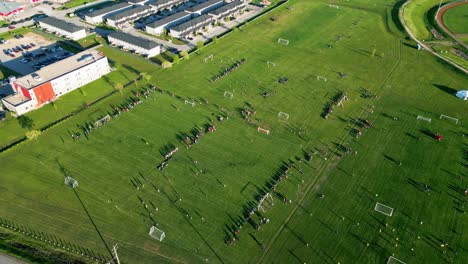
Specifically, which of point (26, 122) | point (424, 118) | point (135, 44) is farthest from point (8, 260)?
point (424, 118)

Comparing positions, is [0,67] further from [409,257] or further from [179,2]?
[409,257]

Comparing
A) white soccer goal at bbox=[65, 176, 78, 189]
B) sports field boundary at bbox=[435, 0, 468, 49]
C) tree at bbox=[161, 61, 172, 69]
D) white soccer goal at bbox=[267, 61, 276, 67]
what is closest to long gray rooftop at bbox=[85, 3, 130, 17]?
tree at bbox=[161, 61, 172, 69]

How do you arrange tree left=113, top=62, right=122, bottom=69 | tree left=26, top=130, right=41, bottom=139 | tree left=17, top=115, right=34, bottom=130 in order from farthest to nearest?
tree left=113, top=62, right=122, bottom=69 < tree left=17, top=115, right=34, bottom=130 < tree left=26, top=130, right=41, bottom=139

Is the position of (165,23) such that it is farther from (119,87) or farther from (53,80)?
Answer: (53,80)

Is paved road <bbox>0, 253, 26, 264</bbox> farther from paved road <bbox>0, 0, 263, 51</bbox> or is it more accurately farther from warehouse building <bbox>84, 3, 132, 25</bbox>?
warehouse building <bbox>84, 3, 132, 25</bbox>

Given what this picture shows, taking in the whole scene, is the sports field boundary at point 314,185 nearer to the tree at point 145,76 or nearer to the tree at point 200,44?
the tree at point 145,76

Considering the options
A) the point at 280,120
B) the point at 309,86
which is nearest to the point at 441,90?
the point at 309,86

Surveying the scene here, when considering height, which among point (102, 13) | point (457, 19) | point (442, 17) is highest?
point (102, 13)
